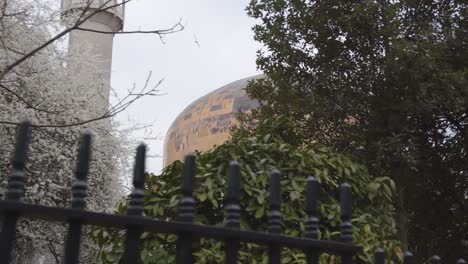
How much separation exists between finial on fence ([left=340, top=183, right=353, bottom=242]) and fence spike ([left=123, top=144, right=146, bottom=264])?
74 centimetres

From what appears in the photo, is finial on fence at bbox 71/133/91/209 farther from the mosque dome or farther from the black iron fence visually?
the mosque dome

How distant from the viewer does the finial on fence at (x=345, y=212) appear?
2.17 m

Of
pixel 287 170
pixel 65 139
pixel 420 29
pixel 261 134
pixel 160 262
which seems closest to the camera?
pixel 160 262

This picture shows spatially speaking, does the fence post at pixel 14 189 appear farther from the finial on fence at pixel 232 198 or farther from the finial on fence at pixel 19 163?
the finial on fence at pixel 232 198

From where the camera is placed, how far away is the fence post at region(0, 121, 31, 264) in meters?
1.62

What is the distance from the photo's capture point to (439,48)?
24.9 ft

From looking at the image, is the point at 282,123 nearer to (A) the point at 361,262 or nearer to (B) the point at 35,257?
(A) the point at 361,262

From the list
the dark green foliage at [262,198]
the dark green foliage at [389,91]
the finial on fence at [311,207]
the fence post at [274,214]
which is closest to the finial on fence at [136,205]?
the fence post at [274,214]

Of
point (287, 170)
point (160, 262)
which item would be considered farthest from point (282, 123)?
point (160, 262)

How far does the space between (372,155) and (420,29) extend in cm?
190

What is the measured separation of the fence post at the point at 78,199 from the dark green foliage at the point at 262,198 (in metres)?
2.95

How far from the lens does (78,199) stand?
1.76 meters

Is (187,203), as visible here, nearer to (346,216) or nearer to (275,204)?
(275,204)

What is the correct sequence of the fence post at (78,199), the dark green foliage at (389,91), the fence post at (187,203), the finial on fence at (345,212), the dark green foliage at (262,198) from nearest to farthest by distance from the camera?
the fence post at (78,199), the fence post at (187,203), the finial on fence at (345,212), the dark green foliage at (262,198), the dark green foliage at (389,91)
